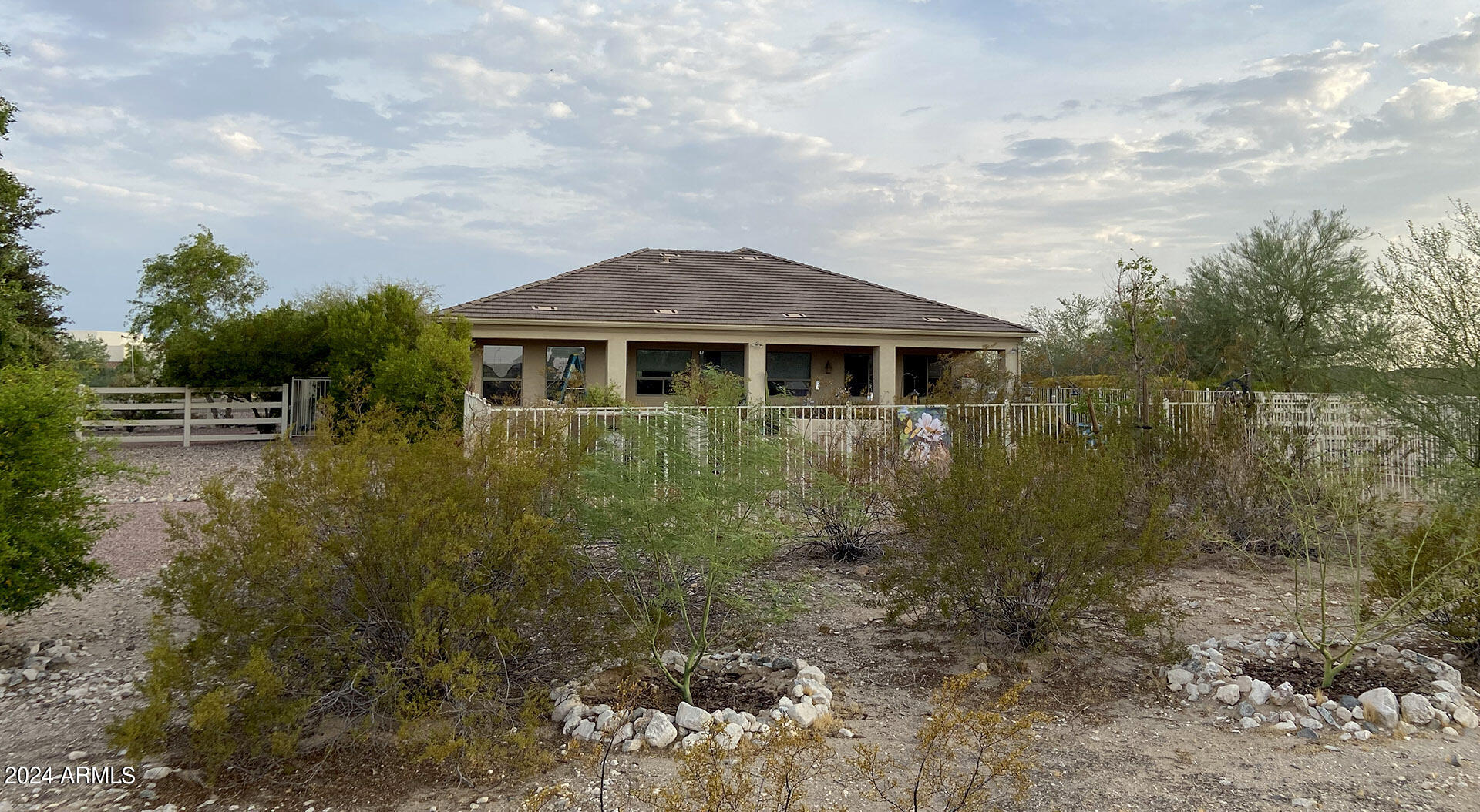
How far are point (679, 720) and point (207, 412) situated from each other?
73.2ft

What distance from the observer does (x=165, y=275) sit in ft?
123

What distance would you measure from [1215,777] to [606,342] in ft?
66.4

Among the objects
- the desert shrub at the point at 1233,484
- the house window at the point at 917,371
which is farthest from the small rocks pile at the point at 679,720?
the house window at the point at 917,371

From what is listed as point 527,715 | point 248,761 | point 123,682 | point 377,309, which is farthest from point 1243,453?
point 377,309

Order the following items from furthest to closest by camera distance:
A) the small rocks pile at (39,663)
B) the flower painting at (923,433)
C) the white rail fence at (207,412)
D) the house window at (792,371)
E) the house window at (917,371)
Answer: the house window at (917,371) → the house window at (792,371) → the white rail fence at (207,412) → the flower painting at (923,433) → the small rocks pile at (39,663)

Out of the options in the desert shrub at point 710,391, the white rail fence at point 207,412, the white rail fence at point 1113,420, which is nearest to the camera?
the desert shrub at point 710,391

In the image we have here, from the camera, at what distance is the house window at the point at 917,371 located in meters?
26.3

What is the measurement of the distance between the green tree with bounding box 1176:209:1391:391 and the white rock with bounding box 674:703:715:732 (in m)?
20.2

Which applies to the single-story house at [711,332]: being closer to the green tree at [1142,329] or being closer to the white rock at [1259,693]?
the green tree at [1142,329]

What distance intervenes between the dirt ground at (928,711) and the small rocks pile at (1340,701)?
0.10 meters

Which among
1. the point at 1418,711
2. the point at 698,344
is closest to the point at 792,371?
the point at 698,344

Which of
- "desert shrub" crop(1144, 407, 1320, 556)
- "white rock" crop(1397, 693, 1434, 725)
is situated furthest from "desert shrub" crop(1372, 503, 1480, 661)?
"desert shrub" crop(1144, 407, 1320, 556)

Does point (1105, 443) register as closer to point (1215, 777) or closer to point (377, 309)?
point (1215, 777)

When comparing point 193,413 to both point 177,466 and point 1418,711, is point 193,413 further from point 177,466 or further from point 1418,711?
point 1418,711
